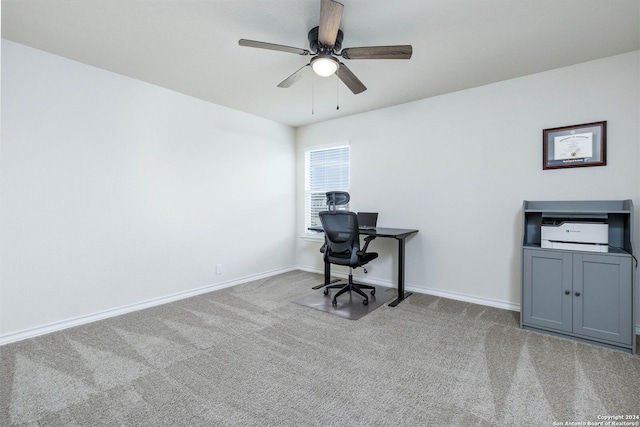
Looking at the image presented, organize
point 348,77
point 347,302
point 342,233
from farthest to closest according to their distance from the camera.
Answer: point 347,302
point 342,233
point 348,77

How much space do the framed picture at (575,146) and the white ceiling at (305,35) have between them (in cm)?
64

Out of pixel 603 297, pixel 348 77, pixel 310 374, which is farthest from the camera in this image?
pixel 348 77

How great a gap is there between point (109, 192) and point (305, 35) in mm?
2478

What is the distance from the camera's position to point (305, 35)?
242cm

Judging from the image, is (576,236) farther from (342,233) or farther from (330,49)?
(330,49)

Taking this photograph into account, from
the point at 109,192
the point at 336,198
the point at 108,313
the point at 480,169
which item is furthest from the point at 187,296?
the point at 480,169

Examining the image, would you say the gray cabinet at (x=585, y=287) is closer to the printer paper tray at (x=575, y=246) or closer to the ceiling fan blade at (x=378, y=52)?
the printer paper tray at (x=575, y=246)

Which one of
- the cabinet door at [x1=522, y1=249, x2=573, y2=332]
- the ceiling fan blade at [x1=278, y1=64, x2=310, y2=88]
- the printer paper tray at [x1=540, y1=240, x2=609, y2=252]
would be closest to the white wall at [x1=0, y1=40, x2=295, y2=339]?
the ceiling fan blade at [x1=278, y1=64, x2=310, y2=88]

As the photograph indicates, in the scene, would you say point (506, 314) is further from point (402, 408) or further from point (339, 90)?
point (339, 90)

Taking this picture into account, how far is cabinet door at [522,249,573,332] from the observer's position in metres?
2.56

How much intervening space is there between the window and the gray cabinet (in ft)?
8.25

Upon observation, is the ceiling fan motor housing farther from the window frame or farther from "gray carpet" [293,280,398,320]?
"gray carpet" [293,280,398,320]

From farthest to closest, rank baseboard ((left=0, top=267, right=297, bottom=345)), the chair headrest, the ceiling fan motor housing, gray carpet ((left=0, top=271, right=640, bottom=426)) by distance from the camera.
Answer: the chair headrest, baseboard ((left=0, top=267, right=297, bottom=345)), the ceiling fan motor housing, gray carpet ((left=0, top=271, right=640, bottom=426))

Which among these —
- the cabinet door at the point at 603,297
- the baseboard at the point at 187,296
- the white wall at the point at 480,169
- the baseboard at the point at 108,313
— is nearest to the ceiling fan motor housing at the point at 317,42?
the white wall at the point at 480,169
